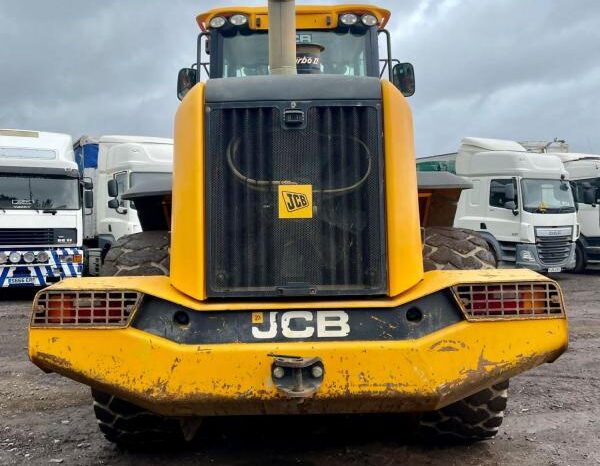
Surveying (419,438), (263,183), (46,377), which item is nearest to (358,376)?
(263,183)

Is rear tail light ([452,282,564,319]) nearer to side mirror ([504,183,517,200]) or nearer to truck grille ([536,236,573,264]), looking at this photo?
side mirror ([504,183,517,200])

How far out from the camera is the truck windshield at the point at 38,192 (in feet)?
37.2

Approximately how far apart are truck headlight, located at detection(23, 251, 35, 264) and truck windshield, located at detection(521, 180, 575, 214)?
373 inches

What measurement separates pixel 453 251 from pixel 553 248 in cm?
1053

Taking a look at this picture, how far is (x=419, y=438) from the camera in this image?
3.80 metres

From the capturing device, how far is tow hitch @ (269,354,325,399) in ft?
8.89

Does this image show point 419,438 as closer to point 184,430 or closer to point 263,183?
point 184,430

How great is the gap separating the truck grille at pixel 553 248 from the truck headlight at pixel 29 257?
31.8 feet

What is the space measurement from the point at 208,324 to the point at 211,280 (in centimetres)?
22

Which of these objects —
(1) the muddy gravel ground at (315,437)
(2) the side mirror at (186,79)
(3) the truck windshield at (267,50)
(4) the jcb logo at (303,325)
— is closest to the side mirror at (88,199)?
(1) the muddy gravel ground at (315,437)

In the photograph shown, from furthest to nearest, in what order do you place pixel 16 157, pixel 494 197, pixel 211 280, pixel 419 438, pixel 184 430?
pixel 494 197 → pixel 16 157 → pixel 419 438 → pixel 184 430 → pixel 211 280

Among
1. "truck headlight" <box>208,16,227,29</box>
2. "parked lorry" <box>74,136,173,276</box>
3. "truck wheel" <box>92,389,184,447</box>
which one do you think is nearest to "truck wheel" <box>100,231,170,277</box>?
"truck wheel" <box>92,389,184,447</box>

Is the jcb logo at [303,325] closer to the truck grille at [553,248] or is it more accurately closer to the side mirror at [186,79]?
the side mirror at [186,79]

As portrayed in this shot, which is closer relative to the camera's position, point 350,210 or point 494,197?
point 350,210
